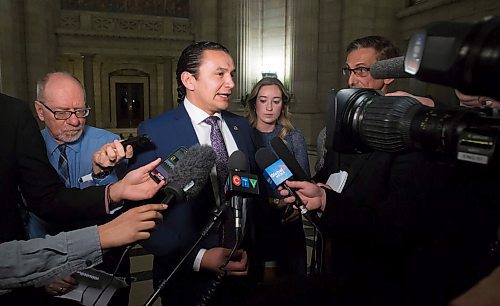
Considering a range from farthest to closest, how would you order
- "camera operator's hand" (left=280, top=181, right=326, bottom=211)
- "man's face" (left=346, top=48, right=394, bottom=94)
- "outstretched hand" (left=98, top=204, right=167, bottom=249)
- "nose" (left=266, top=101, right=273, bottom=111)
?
"nose" (left=266, top=101, right=273, bottom=111), "man's face" (left=346, top=48, right=394, bottom=94), "camera operator's hand" (left=280, top=181, right=326, bottom=211), "outstretched hand" (left=98, top=204, right=167, bottom=249)

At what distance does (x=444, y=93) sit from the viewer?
21.0 ft

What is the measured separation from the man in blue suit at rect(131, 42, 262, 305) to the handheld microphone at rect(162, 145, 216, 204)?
0.83 feet

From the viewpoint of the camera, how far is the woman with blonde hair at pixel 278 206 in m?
2.14

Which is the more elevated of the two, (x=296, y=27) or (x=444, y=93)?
(x=296, y=27)

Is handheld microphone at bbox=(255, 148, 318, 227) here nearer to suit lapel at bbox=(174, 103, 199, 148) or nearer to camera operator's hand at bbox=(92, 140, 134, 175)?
suit lapel at bbox=(174, 103, 199, 148)

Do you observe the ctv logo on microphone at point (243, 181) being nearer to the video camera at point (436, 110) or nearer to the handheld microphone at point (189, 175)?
the handheld microphone at point (189, 175)

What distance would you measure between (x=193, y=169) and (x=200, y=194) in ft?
1.42

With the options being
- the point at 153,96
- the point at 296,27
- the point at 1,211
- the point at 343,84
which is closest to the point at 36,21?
the point at 296,27

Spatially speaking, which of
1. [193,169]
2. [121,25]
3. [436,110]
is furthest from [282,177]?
[121,25]

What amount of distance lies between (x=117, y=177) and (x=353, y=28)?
7454 millimetres

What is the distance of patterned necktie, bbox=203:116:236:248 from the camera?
1.69 m

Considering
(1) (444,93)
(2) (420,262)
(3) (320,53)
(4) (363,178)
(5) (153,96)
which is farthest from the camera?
(5) (153,96)

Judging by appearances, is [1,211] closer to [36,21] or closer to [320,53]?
[320,53]

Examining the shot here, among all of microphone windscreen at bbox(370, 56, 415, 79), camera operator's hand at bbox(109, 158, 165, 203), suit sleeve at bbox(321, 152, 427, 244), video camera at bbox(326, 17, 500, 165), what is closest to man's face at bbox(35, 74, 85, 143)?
camera operator's hand at bbox(109, 158, 165, 203)
